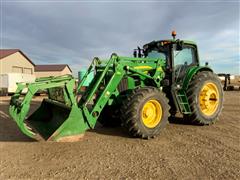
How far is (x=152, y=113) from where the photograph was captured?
5.16 meters

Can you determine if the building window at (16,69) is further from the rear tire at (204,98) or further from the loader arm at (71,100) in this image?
the rear tire at (204,98)

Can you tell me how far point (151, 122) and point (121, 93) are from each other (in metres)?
1.02

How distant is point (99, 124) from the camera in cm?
677

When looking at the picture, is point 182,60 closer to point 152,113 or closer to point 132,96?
point 152,113

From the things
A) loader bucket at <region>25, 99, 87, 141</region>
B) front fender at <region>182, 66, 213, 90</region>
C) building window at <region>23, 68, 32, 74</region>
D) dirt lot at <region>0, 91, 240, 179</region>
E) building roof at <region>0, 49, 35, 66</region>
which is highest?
building roof at <region>0, 49, 35, 66</region>

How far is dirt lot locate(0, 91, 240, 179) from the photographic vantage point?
327 centimetres

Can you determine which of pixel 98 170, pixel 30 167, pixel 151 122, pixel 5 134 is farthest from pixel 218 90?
pixel 5 134

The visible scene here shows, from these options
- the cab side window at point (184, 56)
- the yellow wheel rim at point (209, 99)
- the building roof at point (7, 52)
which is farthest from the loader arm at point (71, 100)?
the building roof at point (7, 52)

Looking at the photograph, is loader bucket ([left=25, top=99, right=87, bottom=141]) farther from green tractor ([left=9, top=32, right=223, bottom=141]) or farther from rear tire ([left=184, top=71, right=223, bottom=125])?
rear tire ([left=184, top=71, right=223, bottom=125])

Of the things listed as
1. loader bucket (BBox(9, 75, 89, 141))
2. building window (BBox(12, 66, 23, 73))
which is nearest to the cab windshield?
loader bucket (BBox(9, 75, 89, 141))

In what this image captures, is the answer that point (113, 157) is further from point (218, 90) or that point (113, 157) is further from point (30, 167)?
point (218, 90)

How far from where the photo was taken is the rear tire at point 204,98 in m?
5.91

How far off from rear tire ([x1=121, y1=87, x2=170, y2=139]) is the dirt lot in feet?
0.80

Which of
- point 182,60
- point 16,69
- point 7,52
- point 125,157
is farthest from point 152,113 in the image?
point 7,52
